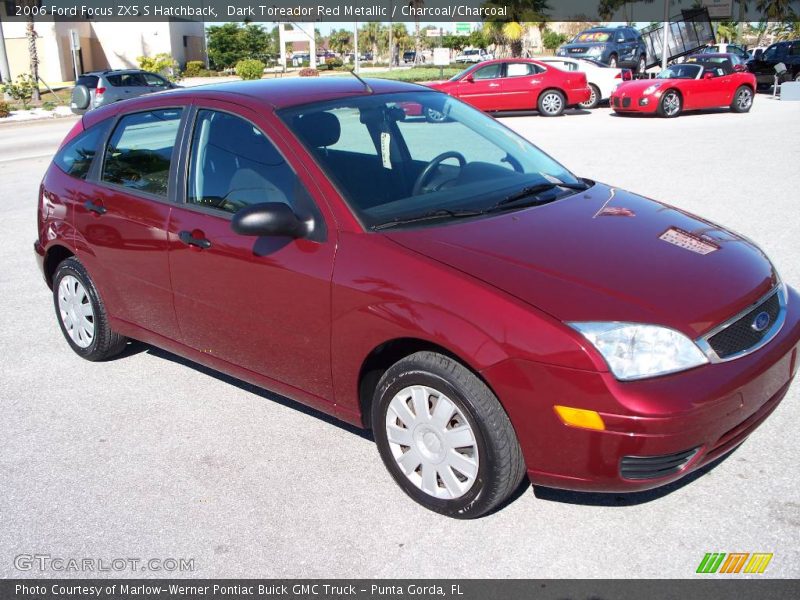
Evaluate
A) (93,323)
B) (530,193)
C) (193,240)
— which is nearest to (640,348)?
(530,193)

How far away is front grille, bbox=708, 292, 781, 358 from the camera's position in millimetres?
3111

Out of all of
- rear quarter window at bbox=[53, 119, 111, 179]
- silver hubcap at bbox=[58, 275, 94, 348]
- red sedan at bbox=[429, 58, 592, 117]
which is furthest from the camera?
red sedan at bbox=[429, 58, 592, 117]

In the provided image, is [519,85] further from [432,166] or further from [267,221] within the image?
[267,221]

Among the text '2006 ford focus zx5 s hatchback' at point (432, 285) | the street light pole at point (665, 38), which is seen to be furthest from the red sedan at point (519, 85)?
the text '2006 ford focus zx5 s hatchback' at point (432, 285)

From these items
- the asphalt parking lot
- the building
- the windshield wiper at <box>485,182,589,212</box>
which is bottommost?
the asphalt parking lot

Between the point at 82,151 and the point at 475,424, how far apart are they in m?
3.31

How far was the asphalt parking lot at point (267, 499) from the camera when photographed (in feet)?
10.4

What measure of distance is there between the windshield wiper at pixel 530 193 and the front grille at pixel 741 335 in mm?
1151

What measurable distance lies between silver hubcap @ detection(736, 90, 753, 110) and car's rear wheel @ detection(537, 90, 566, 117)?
4.43 meters

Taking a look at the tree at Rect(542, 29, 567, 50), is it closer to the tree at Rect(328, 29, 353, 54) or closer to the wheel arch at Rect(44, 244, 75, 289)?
the tree at Rect(328, 29, 353, 54)

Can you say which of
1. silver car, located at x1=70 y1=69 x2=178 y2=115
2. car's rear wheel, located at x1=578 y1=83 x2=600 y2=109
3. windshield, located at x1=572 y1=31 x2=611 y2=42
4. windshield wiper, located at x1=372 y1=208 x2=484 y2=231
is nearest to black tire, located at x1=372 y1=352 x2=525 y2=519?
windshield wiper, located at x1=372 y1=208 x2=484 y2=231

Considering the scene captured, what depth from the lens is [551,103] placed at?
21.9m

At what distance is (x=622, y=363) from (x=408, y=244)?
101 cm

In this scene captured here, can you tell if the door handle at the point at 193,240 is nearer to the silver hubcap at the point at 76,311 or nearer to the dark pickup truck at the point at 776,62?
the silver hubcap at the point at 76,311
